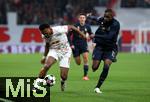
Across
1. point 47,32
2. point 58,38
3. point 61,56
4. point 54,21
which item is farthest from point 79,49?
point 54,21

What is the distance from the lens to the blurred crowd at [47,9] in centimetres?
4206

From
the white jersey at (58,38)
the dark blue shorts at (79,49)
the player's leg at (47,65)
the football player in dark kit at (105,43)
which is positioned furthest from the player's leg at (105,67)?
the dark blue shorts at (79,49)

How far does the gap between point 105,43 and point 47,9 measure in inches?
966

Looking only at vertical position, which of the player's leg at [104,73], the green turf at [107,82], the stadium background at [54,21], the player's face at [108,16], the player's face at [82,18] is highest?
the player's face at [108,16]

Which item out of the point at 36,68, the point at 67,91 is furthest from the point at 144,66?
the point at 67,91

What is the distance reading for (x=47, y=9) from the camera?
1677 inches

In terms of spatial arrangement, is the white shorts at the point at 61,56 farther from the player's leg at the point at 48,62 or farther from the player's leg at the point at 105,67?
the player's leg at the point at 105,67

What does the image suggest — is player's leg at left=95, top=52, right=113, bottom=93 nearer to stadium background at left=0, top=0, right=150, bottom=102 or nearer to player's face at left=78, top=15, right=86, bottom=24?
player's face at left=78, top=15, right=86, bottom=24

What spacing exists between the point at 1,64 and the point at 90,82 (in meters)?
9.46

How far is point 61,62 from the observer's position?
58.6 feet

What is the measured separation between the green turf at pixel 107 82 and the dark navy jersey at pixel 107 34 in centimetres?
129

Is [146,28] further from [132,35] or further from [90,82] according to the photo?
[90,82]

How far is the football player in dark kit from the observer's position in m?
18.0

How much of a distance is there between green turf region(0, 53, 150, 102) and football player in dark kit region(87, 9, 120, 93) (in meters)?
0.70
